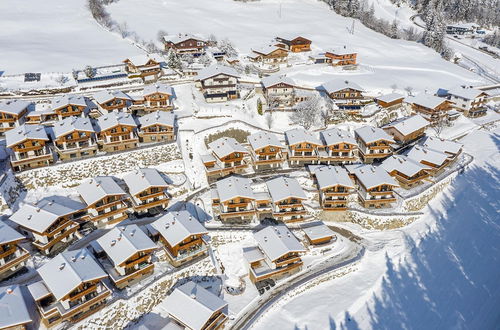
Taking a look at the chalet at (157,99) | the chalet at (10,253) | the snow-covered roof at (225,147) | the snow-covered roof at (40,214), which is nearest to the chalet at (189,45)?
the chalet at (157,99)

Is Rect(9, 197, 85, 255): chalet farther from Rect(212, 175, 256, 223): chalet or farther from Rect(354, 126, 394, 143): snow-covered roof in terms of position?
Rect(354, 126, 394, 143): snow-covered roof

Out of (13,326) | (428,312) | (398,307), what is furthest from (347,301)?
(13,326)

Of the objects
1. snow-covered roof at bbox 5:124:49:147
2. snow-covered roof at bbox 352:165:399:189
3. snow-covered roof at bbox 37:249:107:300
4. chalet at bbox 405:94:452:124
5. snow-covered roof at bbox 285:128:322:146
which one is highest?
chalet at bbox 405:94:452:124

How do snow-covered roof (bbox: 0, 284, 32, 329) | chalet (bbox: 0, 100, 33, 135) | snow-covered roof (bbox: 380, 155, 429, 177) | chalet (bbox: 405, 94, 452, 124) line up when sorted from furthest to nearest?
chalet (bbox: 405, 94, 452, 124)
chalet (bbox: 0, 100, 33, 135)
snow-covered roof (bbox: 380, 155, 429, 177)
snow-covered roof (bbox: 0, 284, 32, 329)

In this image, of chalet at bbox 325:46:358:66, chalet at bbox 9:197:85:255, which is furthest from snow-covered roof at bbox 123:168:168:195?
chalet at bbox 325:46:358:66

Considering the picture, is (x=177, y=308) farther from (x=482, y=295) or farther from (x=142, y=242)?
(x=482, y=295)

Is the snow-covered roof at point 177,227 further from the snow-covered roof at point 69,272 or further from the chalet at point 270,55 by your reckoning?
the chalet at point 270,55

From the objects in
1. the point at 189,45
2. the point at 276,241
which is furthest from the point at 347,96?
the point at 189,45
